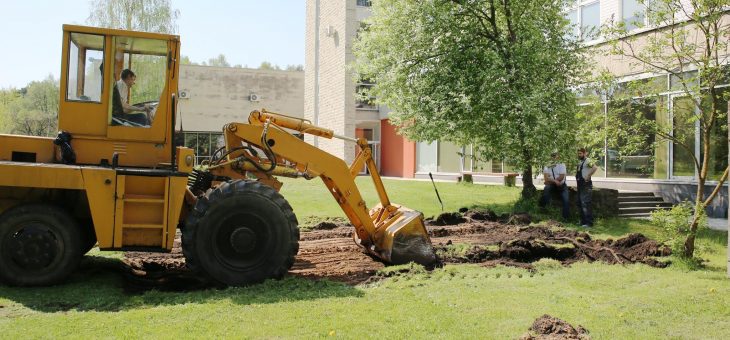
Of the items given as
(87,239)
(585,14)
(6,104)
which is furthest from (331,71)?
(6,104)

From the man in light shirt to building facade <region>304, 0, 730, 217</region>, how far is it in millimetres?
10365

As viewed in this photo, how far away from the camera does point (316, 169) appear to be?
29.9 ft

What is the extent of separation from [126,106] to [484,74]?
1076cm

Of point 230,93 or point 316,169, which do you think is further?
point 230,93

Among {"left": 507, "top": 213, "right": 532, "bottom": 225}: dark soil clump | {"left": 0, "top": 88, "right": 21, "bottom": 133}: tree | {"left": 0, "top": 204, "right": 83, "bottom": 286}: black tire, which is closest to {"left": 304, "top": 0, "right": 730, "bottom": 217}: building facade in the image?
{"left": 507, "top": 213, "right": 532, "bottom": 225}: dark soil clump

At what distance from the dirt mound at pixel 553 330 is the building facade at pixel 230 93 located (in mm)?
37794

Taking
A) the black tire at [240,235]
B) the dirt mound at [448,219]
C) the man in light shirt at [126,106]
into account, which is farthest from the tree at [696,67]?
the man in light shirt at [126,106]

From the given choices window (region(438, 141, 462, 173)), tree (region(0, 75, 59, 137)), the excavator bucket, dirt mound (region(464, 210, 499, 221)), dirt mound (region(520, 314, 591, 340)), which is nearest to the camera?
dirt mound (region(520, 314, 591, 340))

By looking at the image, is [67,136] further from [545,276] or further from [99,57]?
[545,276]

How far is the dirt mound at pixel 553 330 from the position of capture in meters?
5.83

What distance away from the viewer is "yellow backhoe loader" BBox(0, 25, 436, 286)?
7656 millimetres

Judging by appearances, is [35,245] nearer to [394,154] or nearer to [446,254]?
[446,254]

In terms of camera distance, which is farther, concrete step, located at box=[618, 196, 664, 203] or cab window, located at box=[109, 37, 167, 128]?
concrete step, located at box=[618, 196, 664, 203]

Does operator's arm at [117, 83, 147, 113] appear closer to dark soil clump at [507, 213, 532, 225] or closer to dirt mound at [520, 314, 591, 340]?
dirt mound at [520, 314, 591, 340]
